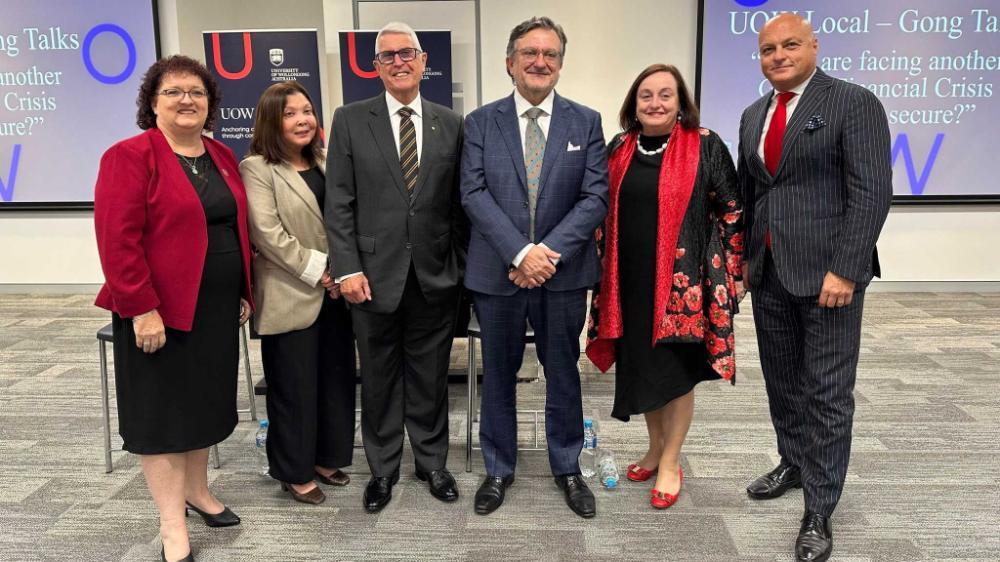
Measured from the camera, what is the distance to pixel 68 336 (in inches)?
183

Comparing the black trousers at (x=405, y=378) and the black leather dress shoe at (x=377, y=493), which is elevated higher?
the black trousers at (x=405, y=378)

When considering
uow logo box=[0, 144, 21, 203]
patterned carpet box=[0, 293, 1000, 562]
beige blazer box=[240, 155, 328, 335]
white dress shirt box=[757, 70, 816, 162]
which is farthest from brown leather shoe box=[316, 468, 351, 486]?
uow logo box=[0, 144, 21, 203]

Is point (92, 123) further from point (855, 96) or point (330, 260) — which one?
point (855, 96)

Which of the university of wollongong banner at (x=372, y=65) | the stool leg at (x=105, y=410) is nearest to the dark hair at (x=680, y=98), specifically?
the stool leg at (x=105, y=410)

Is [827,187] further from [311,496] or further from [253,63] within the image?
[253,63]

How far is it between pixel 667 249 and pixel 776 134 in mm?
466

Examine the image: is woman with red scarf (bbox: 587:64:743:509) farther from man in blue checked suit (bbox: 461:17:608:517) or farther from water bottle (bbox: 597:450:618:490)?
water bottle (bbox: 597:450:618:490)

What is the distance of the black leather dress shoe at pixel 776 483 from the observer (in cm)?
256

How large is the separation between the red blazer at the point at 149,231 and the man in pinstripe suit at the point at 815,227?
65.3 inches

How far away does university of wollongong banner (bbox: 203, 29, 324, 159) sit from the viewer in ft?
17.0

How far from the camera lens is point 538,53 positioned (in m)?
2.24

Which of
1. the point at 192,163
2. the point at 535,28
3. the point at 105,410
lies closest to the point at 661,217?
the point at 535,28

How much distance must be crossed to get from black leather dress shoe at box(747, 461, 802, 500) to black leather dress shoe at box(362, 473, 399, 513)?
4.15 ft

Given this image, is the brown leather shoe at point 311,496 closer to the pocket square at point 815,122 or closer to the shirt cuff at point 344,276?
the shirt cuff at point 344,276
